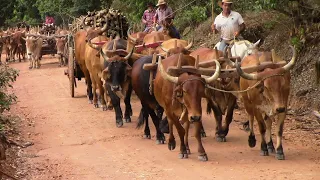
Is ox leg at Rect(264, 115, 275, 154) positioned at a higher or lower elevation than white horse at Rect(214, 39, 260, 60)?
lower

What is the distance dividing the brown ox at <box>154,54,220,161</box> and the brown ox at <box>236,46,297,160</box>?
0.67 metres

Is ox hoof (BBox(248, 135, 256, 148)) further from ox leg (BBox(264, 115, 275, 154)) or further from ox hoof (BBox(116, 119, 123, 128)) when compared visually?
ox hoof (BBox(116, 119, 123, 128))

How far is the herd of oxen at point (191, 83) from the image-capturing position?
31.8 ft

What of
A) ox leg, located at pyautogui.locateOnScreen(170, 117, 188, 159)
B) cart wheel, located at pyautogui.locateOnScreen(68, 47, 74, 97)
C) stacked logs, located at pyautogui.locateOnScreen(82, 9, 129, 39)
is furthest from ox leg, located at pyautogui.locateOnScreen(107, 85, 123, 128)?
cart wheel, located at pyautogui.locateOnScreen(68, 47, 74, 97)

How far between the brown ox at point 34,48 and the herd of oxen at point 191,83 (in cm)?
1420

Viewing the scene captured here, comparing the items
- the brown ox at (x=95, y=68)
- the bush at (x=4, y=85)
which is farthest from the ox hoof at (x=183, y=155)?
the brown ox at (x=95, y=68)

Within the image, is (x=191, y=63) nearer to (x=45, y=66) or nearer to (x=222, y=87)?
(x=222, y=87)

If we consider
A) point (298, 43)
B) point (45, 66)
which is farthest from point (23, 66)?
point (298, 43)

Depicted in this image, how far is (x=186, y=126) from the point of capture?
412 inches

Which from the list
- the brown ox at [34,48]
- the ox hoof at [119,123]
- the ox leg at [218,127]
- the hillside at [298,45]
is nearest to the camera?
the ox leg at [218,127]

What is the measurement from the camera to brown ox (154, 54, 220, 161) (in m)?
9.59

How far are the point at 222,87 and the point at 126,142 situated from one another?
6.57 feet

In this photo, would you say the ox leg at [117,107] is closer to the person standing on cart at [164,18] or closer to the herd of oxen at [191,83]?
the herd of oxen at [191,83]

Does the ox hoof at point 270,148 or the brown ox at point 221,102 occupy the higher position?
the brown ox at point 221,102
